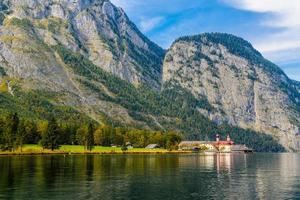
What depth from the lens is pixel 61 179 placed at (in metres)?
98.1

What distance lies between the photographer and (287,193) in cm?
7950

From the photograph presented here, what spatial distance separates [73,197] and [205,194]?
2231cm

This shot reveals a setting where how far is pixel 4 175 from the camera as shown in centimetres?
10412

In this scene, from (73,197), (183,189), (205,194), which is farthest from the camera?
(183,189)

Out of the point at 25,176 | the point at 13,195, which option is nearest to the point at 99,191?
the point at 13,195

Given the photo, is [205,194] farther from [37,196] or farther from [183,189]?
[37,196]

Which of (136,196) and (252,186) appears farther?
(252,186)

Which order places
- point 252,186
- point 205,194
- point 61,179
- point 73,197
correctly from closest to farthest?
point 73,197, point 205,194, point 252,186, point 61,179

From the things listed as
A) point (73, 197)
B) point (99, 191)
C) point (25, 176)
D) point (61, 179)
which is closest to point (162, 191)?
point (99, 191)

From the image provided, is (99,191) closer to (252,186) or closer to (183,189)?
(183,189)

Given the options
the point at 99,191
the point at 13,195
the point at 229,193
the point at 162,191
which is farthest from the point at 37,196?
the point at 229,193

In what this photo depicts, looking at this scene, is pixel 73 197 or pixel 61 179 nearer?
pixel 73 197

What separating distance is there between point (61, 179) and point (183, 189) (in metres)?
30.1

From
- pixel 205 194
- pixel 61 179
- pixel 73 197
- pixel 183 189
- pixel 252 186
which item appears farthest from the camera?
pixel 61 179
